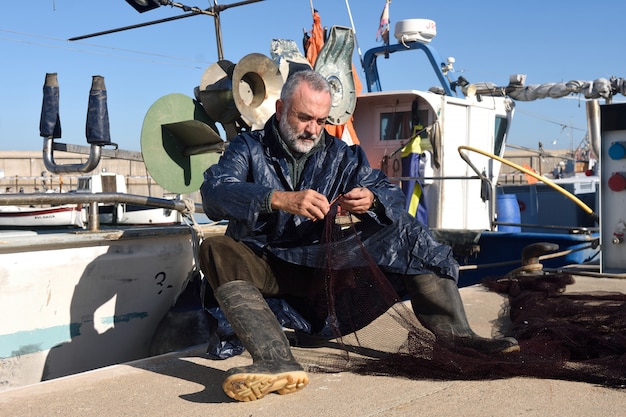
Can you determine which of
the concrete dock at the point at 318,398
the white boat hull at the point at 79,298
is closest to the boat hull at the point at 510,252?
the white boat hull at the point at 79,298

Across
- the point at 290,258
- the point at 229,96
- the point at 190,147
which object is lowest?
the point at 290,258

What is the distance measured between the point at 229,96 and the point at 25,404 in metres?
3.94

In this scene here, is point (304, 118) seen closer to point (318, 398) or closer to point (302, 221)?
point (302, 221)

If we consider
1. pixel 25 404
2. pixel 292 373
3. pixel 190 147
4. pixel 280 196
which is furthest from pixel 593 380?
pixel 190 147

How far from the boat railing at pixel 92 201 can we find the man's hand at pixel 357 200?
2000 mm

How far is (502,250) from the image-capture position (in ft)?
27.9

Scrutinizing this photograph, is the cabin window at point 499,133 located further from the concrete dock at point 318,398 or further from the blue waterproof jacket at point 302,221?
the concrete dock at point 318,398

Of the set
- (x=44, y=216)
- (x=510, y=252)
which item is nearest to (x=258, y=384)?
(x=510, y=252)

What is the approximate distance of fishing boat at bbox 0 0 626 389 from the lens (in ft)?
14.5

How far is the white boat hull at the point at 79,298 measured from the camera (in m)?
4.35

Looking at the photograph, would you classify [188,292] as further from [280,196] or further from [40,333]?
[280,196]

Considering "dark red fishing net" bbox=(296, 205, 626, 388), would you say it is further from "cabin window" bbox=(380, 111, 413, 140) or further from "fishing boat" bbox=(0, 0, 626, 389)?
"cabin window" bbox=(380, 111, 413, 140)

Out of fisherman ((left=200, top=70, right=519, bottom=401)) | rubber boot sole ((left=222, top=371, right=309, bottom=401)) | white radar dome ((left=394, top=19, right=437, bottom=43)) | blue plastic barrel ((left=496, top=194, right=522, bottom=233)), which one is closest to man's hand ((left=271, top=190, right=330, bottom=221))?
fisherman ((left=200, top=70, right=519, bottom=401))

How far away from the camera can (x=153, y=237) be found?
198 inches
